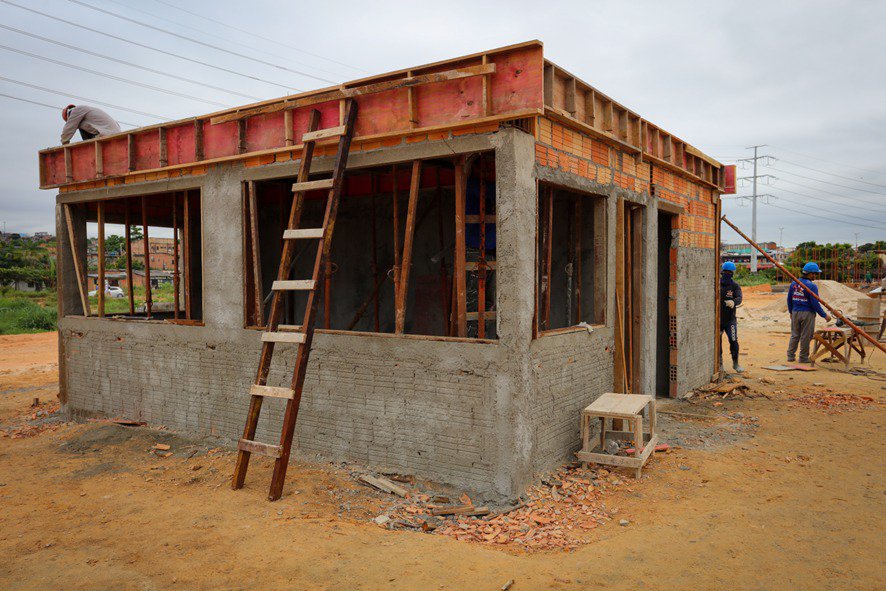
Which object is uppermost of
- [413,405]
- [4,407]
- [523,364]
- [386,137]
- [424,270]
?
[386,137]

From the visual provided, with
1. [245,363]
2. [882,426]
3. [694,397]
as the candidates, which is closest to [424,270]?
[245,363]

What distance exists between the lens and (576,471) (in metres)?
6.36

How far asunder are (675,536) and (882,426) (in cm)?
571

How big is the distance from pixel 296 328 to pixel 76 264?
538cm

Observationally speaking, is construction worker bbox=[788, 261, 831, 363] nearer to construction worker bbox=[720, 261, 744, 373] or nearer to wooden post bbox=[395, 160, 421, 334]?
construction worker bbox=[720, 261, 744, 373]

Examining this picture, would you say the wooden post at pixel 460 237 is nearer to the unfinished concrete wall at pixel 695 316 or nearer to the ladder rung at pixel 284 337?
the ladder rung at pixel 284 337

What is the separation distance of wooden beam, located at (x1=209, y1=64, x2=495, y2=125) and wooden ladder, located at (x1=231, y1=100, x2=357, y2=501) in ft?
0.59

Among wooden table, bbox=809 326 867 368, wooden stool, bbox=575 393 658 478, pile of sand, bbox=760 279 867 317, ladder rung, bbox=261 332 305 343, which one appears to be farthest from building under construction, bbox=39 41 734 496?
pile of sand, bbox=760 279 867 317

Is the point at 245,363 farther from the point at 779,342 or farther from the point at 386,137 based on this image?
the point at 779,342

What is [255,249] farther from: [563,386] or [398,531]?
[563,386]

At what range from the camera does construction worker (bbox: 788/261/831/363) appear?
1320 centimetres

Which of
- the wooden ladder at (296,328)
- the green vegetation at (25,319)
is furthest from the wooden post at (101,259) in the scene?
the green vegetation at (25,319)

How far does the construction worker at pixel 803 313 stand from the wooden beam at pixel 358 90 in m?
11.0

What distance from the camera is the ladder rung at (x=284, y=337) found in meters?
5.84
